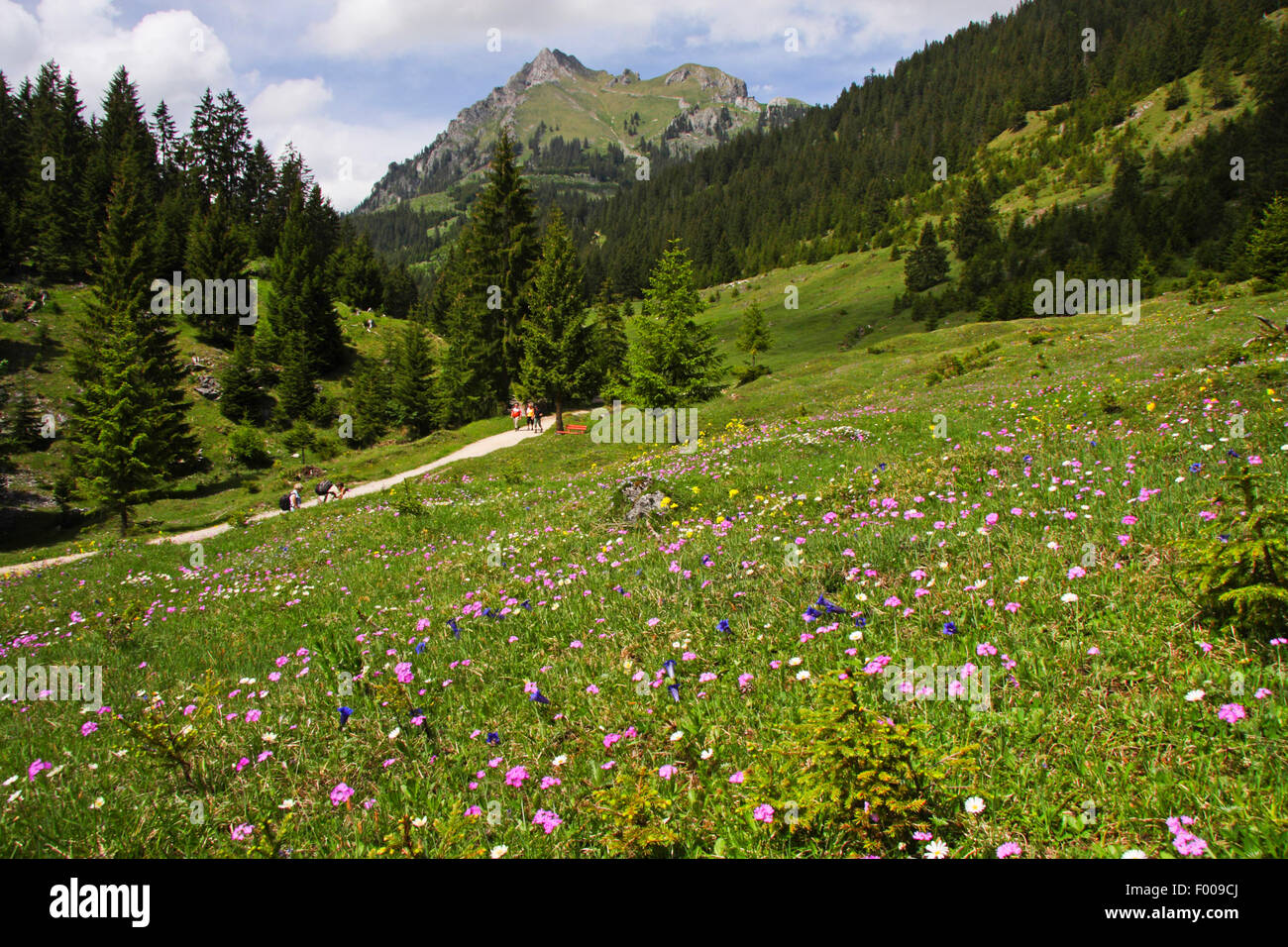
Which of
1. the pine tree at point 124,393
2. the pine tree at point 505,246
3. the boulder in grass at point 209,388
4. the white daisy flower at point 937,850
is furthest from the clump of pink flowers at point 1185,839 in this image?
the boulder in grass at point 209,388

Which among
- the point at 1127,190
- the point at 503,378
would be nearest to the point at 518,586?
the point at 503,378

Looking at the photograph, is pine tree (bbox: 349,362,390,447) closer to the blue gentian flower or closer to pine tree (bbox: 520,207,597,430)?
pine tree (bbox: 520,207,597,430)

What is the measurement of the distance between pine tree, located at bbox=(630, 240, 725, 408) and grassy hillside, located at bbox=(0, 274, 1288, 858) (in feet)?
85.3

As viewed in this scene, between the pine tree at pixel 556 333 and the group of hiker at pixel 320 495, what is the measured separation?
16284 millimetres

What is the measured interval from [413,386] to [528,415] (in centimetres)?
1578

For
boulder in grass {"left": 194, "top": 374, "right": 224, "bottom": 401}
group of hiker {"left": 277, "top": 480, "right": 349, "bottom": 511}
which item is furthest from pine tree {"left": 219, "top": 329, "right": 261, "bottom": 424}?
group of hiker {"left": 277, "top": 480, "right": 349, "bottom": 511}

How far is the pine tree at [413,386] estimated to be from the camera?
56312mm

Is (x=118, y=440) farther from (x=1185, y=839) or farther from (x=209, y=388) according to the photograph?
(x=1185, y=839)

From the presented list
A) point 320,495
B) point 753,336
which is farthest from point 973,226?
point 320,495

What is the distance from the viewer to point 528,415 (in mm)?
47781

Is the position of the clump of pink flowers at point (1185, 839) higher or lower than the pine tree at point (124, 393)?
lower

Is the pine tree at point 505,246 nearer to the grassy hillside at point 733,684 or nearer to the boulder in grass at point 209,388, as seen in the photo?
the boulder in grass at point 209,388

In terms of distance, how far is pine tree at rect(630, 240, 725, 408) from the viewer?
3538 cm

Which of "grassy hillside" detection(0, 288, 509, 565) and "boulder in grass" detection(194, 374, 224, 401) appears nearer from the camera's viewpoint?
"grassy hillside" detection(0, 288, 509, 565)
